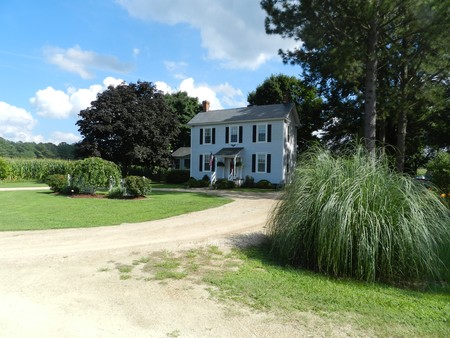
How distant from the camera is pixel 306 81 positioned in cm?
2945

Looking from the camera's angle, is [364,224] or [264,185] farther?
[264,185]

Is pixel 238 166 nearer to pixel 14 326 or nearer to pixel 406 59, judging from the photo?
pixel 406 59

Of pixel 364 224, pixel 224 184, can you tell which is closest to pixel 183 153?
pixel 224 184

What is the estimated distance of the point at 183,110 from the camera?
47.2 meters

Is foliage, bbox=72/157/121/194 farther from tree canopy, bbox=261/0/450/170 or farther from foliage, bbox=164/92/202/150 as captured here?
foliage, bbox=164/92/202/150

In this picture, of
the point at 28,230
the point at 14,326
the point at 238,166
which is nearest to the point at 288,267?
the point at 14,326

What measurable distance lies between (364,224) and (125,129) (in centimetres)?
3057

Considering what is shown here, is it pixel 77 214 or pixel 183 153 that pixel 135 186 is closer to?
pixel 77 214

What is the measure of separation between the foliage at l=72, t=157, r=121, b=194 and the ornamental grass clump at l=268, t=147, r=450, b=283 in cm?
1374

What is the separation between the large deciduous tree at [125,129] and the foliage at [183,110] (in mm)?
10495

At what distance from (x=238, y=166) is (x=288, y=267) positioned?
2295cm

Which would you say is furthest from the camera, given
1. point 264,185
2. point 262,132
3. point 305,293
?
point 262,132

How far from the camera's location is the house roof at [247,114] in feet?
92.1

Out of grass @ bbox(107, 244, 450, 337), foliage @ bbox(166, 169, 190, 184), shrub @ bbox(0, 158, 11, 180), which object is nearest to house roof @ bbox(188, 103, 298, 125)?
foliage @ bbox(166, 169, 190, 184)
